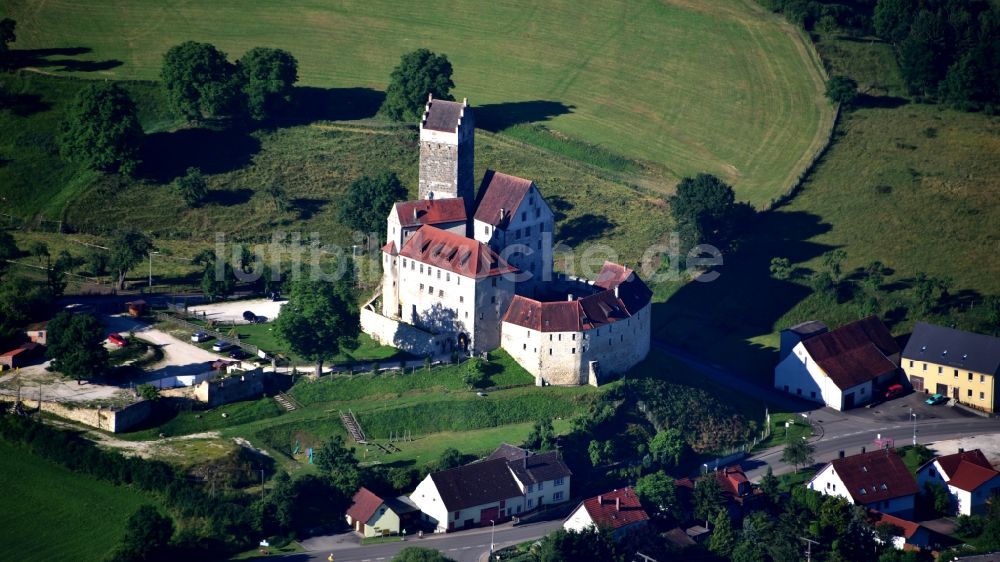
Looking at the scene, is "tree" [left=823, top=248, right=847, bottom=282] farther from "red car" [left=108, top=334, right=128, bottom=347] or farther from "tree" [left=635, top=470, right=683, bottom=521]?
"red car" [left=108, top=334, right=128, bottom=347]

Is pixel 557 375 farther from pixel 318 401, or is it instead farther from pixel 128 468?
pixel 128 468

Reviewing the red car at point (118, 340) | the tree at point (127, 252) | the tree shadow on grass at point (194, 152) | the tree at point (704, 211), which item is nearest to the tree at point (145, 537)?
the red car at point (118, 340)

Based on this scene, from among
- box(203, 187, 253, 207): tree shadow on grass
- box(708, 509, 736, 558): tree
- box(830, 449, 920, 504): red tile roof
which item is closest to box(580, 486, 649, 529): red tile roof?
box(708, 509, 736, 558): tree

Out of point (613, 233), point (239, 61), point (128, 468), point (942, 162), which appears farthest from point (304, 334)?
point (942, 162)

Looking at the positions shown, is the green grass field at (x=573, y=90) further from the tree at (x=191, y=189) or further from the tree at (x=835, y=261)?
the tree at (x=191, y=189)

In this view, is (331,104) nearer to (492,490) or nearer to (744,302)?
(744,302)
